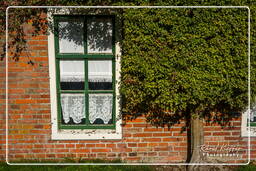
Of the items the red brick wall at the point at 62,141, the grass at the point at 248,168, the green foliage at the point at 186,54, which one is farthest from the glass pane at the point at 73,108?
the grass at the point at 248,168

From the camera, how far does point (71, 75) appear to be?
4.24 m

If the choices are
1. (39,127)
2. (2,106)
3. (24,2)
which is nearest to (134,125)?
(39,127)

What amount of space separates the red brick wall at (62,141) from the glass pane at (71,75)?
0.26m

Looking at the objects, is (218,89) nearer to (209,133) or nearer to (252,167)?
(209,133)

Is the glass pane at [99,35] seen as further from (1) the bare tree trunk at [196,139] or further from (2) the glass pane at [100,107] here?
(1) the bare tree trunk at [196,139]

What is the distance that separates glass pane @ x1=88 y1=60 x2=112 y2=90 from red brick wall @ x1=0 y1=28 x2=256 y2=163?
738mm

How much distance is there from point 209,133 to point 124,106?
1.57 metres

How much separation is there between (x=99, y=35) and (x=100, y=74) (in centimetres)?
67

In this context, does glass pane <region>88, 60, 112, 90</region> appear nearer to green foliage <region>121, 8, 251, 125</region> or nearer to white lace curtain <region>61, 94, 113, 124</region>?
white lace curtain <region>61, 94, 113, 124</region>

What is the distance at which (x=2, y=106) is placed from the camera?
165 inches

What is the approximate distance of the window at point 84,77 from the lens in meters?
4.16

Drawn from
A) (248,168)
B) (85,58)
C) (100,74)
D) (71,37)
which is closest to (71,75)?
(85,58)

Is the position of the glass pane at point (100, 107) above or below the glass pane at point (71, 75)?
below

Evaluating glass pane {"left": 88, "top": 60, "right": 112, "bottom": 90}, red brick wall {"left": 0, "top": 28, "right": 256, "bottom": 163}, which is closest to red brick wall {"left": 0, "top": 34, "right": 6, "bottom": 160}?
red brick wall {"left": 0, "top": 28, "right": 256, "bottom": 163}
